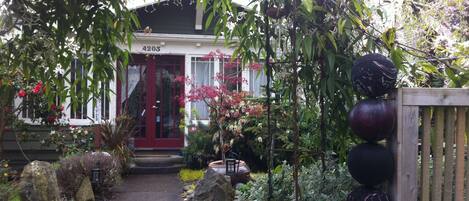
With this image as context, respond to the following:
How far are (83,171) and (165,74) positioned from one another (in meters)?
4.36

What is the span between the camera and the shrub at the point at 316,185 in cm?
357

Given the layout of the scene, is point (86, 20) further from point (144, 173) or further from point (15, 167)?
point (15, 167)

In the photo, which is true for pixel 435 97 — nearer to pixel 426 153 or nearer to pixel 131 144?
pixel 426 153

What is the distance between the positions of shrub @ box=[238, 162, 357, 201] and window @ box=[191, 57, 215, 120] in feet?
22.0

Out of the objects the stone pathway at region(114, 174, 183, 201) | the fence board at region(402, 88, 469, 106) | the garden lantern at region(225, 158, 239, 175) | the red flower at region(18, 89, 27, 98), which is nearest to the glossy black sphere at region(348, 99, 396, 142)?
the fence board at region(402, 88, 469, 106)

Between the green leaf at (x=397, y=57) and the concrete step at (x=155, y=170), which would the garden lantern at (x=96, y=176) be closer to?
the concrete step at (x=155, y=170)

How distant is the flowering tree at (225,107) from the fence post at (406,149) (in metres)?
5.81

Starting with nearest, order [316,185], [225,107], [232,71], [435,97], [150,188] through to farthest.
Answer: [435,97]
[316,185]
[150,188]
[225,107]
[232,71]

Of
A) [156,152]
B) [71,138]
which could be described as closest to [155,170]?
[156,152]

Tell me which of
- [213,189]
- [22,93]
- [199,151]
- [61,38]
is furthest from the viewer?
Result: [199,151]

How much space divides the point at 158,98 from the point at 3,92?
8312 millimetres

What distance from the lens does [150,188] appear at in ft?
27.1

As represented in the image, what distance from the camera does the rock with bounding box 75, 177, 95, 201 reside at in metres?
6.90

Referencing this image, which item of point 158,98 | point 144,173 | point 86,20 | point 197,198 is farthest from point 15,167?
point 86,20
